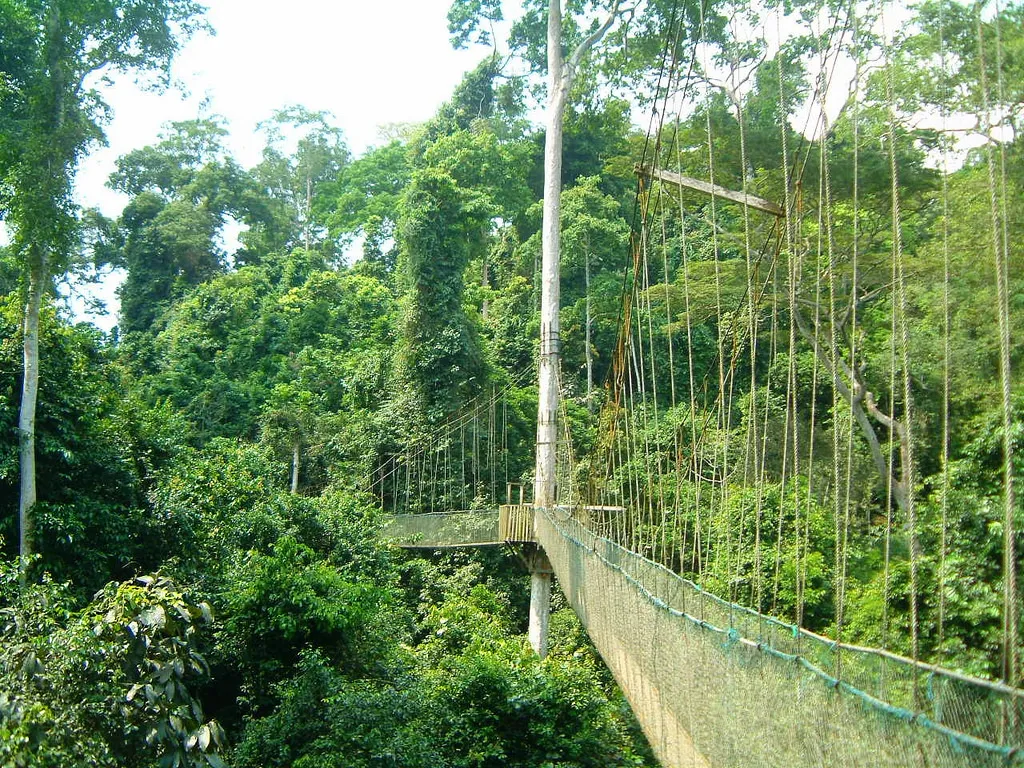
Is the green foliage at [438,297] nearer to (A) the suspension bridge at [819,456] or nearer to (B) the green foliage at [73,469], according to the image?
(A) the suspension bridge at [819,456]

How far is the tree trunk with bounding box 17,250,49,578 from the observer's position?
7348 millimetres

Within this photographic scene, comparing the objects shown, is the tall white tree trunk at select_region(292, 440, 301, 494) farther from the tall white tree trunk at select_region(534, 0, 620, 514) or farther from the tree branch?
the tree branch

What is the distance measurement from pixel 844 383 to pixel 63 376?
7815 mm

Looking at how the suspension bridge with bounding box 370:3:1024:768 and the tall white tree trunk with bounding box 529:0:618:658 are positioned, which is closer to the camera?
the suspension bridge with bounding box 370:3:1024:768

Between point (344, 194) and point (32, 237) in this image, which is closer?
point (32, 237)

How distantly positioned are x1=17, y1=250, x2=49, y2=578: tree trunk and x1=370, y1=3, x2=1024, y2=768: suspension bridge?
4011 mm

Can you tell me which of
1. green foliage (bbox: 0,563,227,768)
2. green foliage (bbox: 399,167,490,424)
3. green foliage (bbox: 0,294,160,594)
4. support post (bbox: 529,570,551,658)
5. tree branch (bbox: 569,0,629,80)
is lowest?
support post (bbox: 529,570,551,658)

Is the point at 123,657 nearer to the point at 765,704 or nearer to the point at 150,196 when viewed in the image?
the point at 765,704

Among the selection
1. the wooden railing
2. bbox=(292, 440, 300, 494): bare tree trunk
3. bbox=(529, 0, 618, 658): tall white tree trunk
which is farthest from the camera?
bbox=(292, 440, 300, 494): bare tree trunk

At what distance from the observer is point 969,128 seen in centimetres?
887

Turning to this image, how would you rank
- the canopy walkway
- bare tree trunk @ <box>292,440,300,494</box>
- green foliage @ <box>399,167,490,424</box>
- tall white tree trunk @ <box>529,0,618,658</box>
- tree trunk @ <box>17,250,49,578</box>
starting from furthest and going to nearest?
green foliage @ <box>399,167,490,424</box> < bare tree trunk @ <box>292,440,300,494</box> < tall white tree trunk @ <box>529,0,618,658</box> < tree trunk @ <box>17,250,49,578</box> < the canopy walkway

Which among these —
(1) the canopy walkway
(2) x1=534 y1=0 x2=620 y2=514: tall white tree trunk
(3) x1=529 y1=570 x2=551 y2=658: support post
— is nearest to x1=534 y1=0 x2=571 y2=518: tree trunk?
(2) x1=534 y1=0 x2=620 y2=514: tall white tree trunk

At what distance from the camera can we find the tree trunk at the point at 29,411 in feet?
24.1

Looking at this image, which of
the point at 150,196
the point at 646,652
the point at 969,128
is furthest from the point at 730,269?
the point at 150,196
